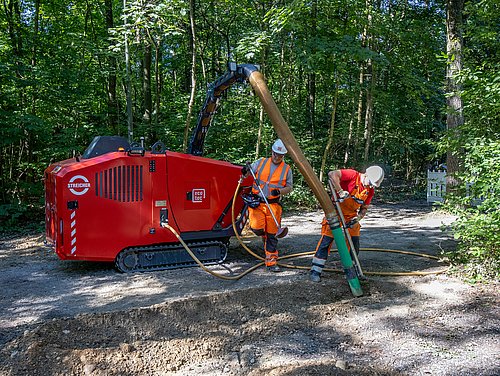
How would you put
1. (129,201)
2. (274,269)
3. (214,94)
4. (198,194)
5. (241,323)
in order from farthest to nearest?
(214,94), (198,194), (274,269), (129,201), (241,323)

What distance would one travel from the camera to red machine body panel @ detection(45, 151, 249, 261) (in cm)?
575

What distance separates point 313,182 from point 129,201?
8.65ft

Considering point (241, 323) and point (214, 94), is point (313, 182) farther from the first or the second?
point (214, 94)

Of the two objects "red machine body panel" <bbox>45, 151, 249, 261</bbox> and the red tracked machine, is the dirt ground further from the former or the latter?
"red machine body panel" <bbox>45, 151, 249, 261</bbox>

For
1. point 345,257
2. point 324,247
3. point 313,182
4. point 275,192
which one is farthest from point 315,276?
point 275,192

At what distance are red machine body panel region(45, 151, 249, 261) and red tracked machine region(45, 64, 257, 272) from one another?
0.01 metres

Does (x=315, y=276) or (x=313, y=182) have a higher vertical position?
(x=313, y=182)

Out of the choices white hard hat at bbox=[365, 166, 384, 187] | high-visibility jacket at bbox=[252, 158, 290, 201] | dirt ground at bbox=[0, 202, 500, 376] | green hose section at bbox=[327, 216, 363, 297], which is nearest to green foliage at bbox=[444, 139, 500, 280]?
dirt ground at bbox=[0, 202, 500, 376]

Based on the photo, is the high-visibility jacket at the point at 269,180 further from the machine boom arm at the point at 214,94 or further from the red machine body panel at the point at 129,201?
the machine boom arm at the point at 214,94

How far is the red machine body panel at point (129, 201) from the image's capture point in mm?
5746

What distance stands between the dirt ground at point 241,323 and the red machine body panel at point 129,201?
526 mm

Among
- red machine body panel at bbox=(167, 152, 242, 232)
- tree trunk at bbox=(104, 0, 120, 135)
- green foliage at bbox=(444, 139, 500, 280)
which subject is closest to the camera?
green foliage at bbox=(444, 139, 500, 280)

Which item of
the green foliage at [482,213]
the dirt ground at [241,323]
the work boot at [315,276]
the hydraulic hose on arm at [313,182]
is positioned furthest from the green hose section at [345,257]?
the green foliage at [482,213]

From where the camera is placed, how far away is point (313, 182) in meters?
5.52
